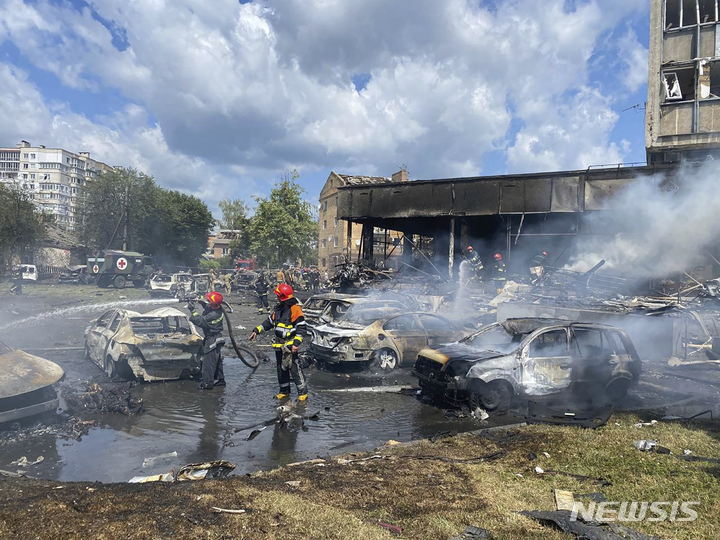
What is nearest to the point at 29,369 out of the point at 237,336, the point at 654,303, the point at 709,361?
the point at 237,336

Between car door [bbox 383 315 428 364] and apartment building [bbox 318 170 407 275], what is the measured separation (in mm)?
32859

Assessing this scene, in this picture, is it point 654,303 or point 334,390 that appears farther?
point 654,303

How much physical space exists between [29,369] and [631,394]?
31.9 ft

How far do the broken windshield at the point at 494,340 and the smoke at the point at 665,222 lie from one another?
1149 centimetres

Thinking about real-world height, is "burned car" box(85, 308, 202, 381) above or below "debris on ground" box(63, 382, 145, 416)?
above

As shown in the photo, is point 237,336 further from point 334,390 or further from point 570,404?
point 570,404

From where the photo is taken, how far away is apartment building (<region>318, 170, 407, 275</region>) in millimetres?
46000

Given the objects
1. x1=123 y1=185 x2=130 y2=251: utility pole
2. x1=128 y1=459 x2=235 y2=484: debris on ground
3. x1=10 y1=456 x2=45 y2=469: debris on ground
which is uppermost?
x1=123 y1=185 x2=130 y2=251: utility pole

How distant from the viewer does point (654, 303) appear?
1339cm

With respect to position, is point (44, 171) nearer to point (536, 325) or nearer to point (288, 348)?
point (288, 348)

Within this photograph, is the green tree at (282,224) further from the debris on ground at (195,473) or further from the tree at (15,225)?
the debris on ground at (195,473)

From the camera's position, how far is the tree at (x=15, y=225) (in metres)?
38.3

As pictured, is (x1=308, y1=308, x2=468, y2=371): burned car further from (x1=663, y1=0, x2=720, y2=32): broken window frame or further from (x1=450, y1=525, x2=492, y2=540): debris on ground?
(x1=663, y1=0, x2=720, y2=32): broken window frame

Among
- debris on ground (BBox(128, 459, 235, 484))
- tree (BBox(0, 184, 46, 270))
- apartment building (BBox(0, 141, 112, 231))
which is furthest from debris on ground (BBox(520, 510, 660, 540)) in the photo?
apartment building (BBox(0, 141, 112, 231))
